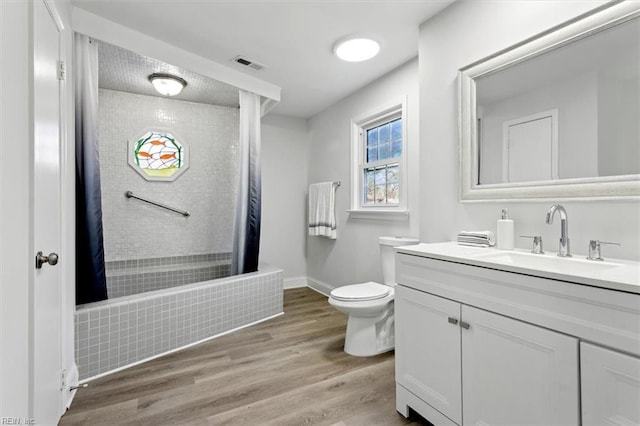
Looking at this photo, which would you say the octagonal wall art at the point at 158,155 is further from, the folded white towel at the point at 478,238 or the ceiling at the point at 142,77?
the folded white towel at the point at 478,238

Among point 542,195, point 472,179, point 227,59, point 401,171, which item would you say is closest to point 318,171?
point 401,171

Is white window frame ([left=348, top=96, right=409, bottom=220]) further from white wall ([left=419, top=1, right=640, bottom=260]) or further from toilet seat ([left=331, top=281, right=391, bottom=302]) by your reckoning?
toilet seat ([left=331, top=281, right=391, bottom=302])

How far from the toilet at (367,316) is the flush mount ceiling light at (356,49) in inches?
66.6

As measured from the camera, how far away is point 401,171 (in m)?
2.67

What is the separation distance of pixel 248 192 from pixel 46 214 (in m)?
1.76

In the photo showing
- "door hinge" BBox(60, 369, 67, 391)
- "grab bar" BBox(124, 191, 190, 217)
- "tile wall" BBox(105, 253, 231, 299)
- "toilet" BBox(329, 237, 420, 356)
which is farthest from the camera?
"grab bar" BBox(124, 191, 190, 217)

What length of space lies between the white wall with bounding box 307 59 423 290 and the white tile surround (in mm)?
1103

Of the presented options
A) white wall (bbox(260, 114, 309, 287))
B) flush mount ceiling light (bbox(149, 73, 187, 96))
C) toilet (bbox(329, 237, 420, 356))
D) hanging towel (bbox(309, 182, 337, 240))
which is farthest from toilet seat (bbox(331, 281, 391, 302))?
flush mount ceiling light (bbox(149, 73, 187, 96))

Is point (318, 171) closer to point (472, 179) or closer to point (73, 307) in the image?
point (472, 179)

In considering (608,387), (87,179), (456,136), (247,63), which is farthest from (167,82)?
(608,387)

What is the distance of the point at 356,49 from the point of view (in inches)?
90.8

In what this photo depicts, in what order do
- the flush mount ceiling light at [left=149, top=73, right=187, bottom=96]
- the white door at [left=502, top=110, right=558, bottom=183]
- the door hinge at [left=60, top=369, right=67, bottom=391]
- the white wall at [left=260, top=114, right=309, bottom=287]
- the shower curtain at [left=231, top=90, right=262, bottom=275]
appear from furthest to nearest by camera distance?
the white wall at [left=260, top=114, right=309, bottom=287]
the shower curtain at [left=231, top=90, right=262, bottom=275]
the flush mount ceiling light at [left=149, top=73, right=187, bottom=96]
the door hinge at [left=60, top=369, right=67, bottom=391]
the white door at [left=502, top=110, right=558, bottom=183]

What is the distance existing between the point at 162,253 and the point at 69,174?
186 centimetres

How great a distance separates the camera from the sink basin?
111 centimetres
